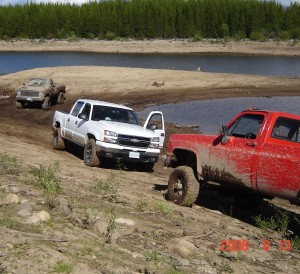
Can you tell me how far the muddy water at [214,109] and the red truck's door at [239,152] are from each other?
43.1 ft

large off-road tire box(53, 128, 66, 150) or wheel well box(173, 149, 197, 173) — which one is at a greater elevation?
wheel well box(173, 149, 197, 173)

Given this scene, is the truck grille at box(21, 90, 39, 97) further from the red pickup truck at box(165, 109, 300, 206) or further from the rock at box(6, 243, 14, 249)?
the rock at box(6, 243, 14, 249)

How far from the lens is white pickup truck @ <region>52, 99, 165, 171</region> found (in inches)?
578

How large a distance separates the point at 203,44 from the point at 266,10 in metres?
39.4

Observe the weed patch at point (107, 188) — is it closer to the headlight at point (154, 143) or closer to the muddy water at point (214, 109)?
the headlight at point (154, 143)

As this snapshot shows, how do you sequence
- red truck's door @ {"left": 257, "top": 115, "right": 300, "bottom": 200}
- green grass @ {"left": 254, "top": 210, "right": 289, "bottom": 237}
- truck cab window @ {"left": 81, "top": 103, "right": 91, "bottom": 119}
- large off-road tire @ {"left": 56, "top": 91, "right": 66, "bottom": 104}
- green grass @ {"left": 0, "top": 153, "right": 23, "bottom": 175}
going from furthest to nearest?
1. large off-road tire @ {"left": 56, "top": 91, "right": 66, "bottom": 104}
2. truck cab window @ {"left": 81, "top": 103, "right": 91, "bottom": 119}
3. green grass @ {"left": 0, "top": 153, "right": 23, "bottom": 175}
4. green grass @ {"left": 254, "top": 210, "right": 289, "bottom": 237}
5. red truck's door @ {"left": 257, "top": 115, "right": 300, "bottom": 200}

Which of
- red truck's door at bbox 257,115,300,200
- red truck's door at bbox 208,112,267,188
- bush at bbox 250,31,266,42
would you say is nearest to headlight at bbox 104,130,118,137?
red truck's door at bbox 208,112,267,188

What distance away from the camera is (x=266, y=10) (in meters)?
145

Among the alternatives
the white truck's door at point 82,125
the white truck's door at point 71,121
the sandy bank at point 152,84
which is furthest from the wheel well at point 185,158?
the sandy bank at point 152,84

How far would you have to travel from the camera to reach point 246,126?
970cm

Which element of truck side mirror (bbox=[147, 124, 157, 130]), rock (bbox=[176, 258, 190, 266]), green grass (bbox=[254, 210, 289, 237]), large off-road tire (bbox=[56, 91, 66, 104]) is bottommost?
large off-road tire (bbox=[56, 91, 66, 104])

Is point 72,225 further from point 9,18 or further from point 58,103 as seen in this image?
point 9,18

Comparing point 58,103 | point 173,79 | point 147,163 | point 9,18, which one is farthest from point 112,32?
point 147,163

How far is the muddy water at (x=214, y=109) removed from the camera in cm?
2585
